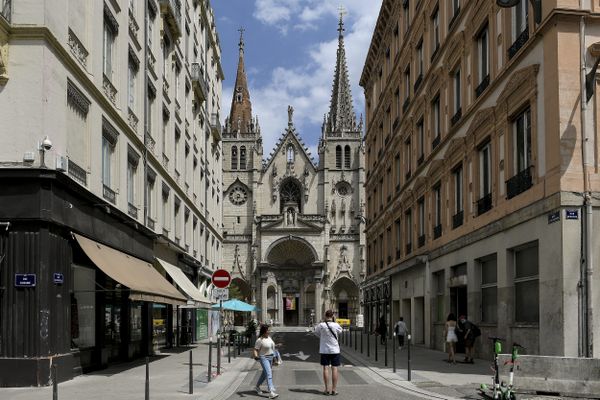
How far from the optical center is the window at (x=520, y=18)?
1816 centimetres

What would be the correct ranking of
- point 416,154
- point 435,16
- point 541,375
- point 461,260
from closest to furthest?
1. point 541,375
2. point 461,260
3. point 435,16
4. point 416,154

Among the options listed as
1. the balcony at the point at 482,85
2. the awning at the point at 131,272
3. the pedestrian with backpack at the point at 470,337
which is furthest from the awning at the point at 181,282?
the balcony at the point at 482,85

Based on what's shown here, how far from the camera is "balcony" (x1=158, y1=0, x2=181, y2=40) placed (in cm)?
2737

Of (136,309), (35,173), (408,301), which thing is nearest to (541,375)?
(35,173)

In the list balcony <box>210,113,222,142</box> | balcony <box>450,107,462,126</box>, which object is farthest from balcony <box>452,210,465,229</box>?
balcony <box>210,113,222,142</box>

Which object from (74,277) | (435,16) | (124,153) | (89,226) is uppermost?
(435,16)

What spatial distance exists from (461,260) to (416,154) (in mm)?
9178

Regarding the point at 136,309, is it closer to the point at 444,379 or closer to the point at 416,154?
the point at 444,379

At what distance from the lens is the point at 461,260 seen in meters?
24.1

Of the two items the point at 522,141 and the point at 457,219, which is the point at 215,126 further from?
the point at 522,141

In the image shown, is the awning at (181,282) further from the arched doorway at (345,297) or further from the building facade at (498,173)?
the arched doorway at (345,297)

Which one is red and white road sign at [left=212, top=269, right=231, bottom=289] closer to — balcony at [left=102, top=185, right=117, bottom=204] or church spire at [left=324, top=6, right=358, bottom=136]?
balcony at [left=102, top=185, right=117, bottom=204]

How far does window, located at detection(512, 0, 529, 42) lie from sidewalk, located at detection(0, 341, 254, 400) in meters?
11.4

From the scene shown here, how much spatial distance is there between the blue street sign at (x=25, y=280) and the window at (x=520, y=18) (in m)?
13.0
